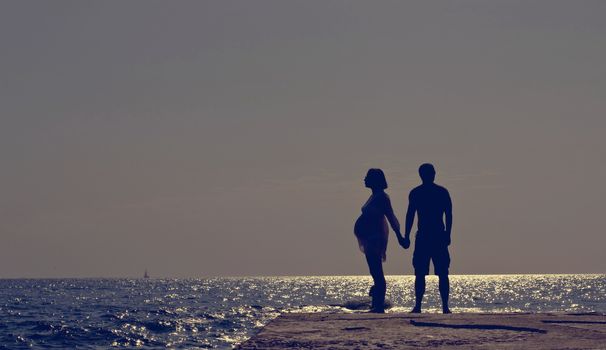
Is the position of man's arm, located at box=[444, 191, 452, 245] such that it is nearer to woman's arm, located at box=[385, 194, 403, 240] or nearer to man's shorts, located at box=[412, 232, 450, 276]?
man's shorts, located at box=[412, 232, 450, 276]

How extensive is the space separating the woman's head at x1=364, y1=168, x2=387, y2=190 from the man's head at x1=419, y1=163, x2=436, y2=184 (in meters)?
0.61

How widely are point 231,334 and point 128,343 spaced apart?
4352mm

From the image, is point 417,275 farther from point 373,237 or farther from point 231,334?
point 231,334

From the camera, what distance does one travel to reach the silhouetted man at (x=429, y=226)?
37.4 feet

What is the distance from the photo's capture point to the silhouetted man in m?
11.4

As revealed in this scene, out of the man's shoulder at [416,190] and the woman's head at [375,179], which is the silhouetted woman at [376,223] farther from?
the man's shoulder at [416,190]

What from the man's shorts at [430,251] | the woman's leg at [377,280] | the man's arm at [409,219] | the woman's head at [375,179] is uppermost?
the woman's head at [375,179]

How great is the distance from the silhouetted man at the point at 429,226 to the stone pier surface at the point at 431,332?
2.96 meters

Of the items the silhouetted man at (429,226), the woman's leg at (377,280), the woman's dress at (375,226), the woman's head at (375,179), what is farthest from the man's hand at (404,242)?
the woman's head at (375,179)

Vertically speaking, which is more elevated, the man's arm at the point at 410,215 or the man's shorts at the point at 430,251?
the man's arm at the point at 410,215

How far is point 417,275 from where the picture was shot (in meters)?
11.5

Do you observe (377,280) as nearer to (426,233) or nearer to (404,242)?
(404,242)

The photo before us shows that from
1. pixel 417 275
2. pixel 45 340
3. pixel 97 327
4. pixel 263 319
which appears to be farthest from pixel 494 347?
pixel 263 319

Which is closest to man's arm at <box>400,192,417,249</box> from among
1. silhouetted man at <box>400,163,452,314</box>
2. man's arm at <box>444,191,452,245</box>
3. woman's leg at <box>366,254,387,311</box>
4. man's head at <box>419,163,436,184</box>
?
silhouetted man at <box>400,163,452,314</box>
